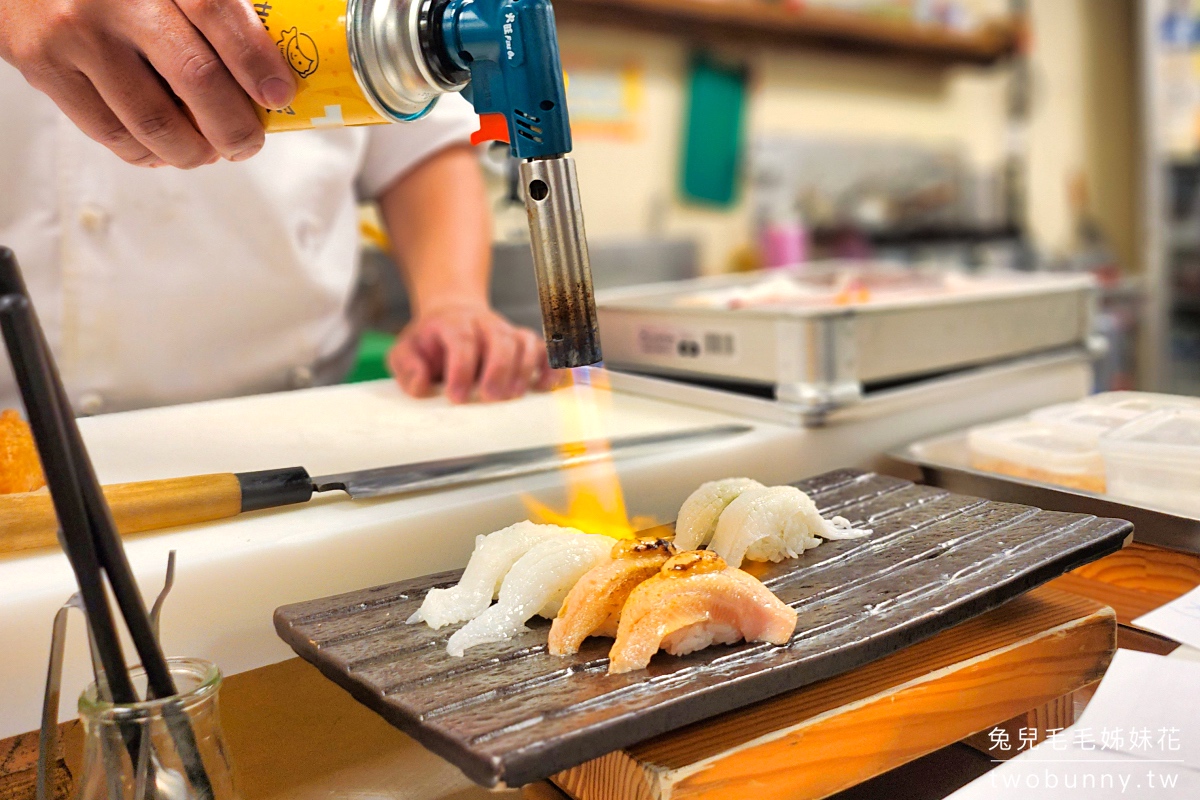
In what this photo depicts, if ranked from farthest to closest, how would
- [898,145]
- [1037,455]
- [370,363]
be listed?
[898,145] < [370,363] < [1037,455]

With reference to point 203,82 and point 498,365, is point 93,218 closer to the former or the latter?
point 498,365

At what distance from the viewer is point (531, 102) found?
77 centimetres

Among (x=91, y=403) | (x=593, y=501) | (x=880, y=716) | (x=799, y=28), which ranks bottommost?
(x=880, y=716)

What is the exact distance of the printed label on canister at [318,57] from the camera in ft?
2.63

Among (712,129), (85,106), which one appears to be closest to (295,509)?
(85,106)

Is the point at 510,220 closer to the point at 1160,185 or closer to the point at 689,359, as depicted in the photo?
the point at 689,359

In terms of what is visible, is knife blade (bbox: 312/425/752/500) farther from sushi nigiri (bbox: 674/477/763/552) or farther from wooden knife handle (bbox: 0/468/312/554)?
sushi nigiri (bbox: 674/477/763/552)

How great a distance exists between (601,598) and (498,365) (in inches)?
29.9

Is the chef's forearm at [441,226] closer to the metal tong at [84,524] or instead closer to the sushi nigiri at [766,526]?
the sushi nigiri at [766,526]

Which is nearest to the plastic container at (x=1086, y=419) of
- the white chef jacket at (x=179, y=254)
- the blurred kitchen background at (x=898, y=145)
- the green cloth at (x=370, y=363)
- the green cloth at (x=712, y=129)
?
the white chef jacket at (x=179, y=254)

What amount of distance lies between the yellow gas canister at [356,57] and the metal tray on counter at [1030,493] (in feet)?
2.49

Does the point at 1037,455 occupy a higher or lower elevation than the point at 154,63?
lower

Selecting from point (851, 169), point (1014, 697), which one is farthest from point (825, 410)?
point (851, 169)

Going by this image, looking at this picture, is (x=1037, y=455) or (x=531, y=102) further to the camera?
(x=1037, y=455)
